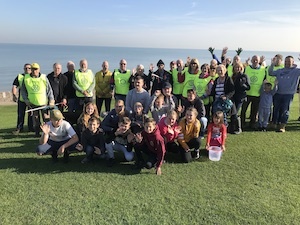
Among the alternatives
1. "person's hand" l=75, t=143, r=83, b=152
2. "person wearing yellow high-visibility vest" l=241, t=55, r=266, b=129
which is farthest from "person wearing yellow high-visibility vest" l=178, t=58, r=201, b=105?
"person's hand" l=75, t=143, r=83, b=152

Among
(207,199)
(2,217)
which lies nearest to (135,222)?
(207,199)

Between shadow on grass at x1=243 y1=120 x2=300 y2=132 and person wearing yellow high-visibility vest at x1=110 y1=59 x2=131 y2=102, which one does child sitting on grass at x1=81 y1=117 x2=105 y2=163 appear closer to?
person wearing yellow high-visibility vest at x1=110 y1=59 x2=131 y2=102

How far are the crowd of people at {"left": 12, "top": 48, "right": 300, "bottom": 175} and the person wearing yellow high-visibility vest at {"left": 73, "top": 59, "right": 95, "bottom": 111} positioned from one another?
0.01 metres

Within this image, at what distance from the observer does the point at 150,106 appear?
7250 mm

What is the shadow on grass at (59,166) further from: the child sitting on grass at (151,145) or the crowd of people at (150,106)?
the child sitting on grass at (151,145)

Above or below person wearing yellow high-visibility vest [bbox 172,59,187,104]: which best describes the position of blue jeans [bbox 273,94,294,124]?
below

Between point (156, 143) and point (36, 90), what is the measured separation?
12.9 feet

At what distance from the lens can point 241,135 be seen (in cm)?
824

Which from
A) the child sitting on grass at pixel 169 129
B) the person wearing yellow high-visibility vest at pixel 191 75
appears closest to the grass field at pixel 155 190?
the child sitting on grass at pixel 169 129

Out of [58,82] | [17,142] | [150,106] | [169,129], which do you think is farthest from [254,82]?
[17,142]

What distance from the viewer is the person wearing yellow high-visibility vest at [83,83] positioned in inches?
336

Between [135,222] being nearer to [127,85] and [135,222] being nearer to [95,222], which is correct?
[95,222]

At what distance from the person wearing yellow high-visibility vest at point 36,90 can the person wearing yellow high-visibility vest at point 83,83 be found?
823 millimetres

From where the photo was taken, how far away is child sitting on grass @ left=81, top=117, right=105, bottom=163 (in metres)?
6.20
